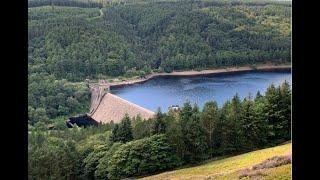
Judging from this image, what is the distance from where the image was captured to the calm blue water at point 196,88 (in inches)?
77.9

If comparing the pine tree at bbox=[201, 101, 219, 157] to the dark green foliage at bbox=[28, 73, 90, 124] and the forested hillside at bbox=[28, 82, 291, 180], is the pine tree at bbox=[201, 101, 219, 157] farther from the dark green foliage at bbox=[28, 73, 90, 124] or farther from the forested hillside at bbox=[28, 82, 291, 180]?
the dark green foliage at bbox=[28, 73, 90, 124]

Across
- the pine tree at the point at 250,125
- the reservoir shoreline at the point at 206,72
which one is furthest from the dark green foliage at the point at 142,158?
the pine tree at the point at 250,125

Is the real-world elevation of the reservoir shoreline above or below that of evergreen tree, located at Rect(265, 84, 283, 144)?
above

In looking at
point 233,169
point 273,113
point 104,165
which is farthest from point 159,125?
point 273,113

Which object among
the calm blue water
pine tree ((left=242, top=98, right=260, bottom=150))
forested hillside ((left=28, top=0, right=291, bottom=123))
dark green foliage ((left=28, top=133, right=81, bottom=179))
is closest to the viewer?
dark green foliage ((left=28, top=133, right=81, bottom=179))

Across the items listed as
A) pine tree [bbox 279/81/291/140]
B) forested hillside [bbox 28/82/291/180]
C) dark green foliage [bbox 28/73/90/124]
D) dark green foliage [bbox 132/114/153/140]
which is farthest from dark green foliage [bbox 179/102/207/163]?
dark green foliage [bbox 28/73/90/124]

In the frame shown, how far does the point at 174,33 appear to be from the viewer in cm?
238

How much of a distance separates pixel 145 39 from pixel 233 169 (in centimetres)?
87

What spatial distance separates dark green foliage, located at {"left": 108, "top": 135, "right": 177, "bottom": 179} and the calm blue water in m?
0.19

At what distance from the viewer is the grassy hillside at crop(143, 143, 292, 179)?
6.68ft
